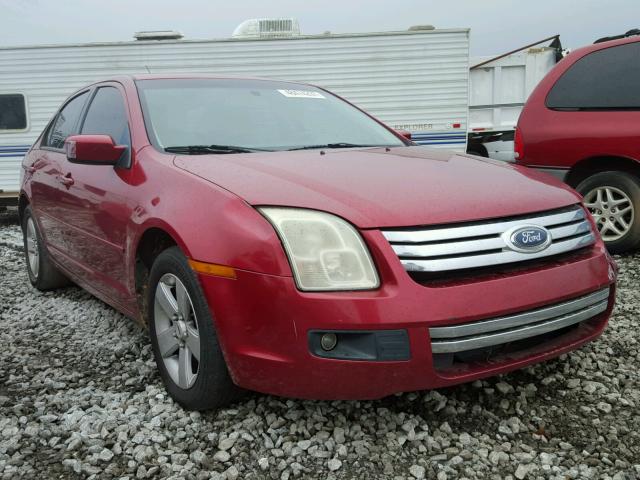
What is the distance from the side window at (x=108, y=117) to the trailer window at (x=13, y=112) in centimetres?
672

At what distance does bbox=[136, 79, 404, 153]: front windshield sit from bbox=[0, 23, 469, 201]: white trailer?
6.02m

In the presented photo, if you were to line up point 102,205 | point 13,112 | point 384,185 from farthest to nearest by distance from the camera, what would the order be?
point 13,112 < point 102,205 < point 384,185

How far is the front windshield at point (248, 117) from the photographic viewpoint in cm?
293

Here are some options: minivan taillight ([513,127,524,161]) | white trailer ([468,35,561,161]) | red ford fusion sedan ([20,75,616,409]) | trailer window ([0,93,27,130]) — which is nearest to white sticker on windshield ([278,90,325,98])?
red ford fusion sedan ([20,75,616,409])

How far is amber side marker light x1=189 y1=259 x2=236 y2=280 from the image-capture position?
2058 mm

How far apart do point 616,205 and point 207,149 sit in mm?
3584

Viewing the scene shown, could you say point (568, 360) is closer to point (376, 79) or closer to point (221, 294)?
point (221, 294)

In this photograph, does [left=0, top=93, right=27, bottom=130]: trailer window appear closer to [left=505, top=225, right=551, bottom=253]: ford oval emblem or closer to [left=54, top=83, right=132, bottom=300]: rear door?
[left=54, top=83, right=132, bottom=300]: rear door

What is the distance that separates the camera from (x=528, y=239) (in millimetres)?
2129

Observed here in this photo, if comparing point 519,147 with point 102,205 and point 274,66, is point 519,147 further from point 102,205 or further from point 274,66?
point 274,66

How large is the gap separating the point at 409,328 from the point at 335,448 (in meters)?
0.58

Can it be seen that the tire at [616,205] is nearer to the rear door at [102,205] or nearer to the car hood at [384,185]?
the car hood at [384,185]

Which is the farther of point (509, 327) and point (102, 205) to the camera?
point (102, 205)

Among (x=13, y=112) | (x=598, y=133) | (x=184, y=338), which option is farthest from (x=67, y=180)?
(x=13, y=112)
